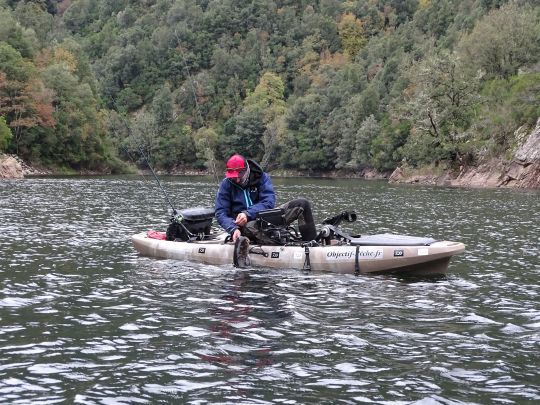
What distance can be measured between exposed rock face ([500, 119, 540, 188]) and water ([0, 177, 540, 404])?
42592 millimetres

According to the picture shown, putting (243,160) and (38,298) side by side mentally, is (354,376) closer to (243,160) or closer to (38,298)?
(38,298)

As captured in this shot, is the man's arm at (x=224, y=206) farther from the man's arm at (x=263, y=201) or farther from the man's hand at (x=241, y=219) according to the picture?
the man's arm at (x=263, y=201)

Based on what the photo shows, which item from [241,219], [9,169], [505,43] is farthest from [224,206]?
[505,43]

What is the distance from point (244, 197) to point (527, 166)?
158ft

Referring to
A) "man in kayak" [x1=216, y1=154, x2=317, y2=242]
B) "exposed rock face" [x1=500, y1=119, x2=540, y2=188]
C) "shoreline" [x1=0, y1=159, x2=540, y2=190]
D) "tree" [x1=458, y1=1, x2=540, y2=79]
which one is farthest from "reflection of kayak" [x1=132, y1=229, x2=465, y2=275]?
"tree" [x1=458, y1=1, x2=540, y2=79]

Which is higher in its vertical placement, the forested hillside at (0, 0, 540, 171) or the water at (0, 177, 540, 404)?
the forested hillside at (0, 0, 540, 171)

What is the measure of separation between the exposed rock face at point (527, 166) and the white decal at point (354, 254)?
154ft

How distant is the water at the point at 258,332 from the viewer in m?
6.86

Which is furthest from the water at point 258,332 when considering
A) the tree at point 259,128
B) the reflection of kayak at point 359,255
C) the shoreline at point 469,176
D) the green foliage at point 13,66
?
the tree at point 259,128

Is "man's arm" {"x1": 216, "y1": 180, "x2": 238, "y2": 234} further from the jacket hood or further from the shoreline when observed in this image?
the shoreline

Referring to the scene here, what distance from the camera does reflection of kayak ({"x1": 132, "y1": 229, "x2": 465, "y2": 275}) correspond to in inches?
534

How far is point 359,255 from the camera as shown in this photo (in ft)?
46.0

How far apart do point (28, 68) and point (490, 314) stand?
82.4 meters

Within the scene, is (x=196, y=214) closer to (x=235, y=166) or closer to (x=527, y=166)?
(x=235, y=166)
